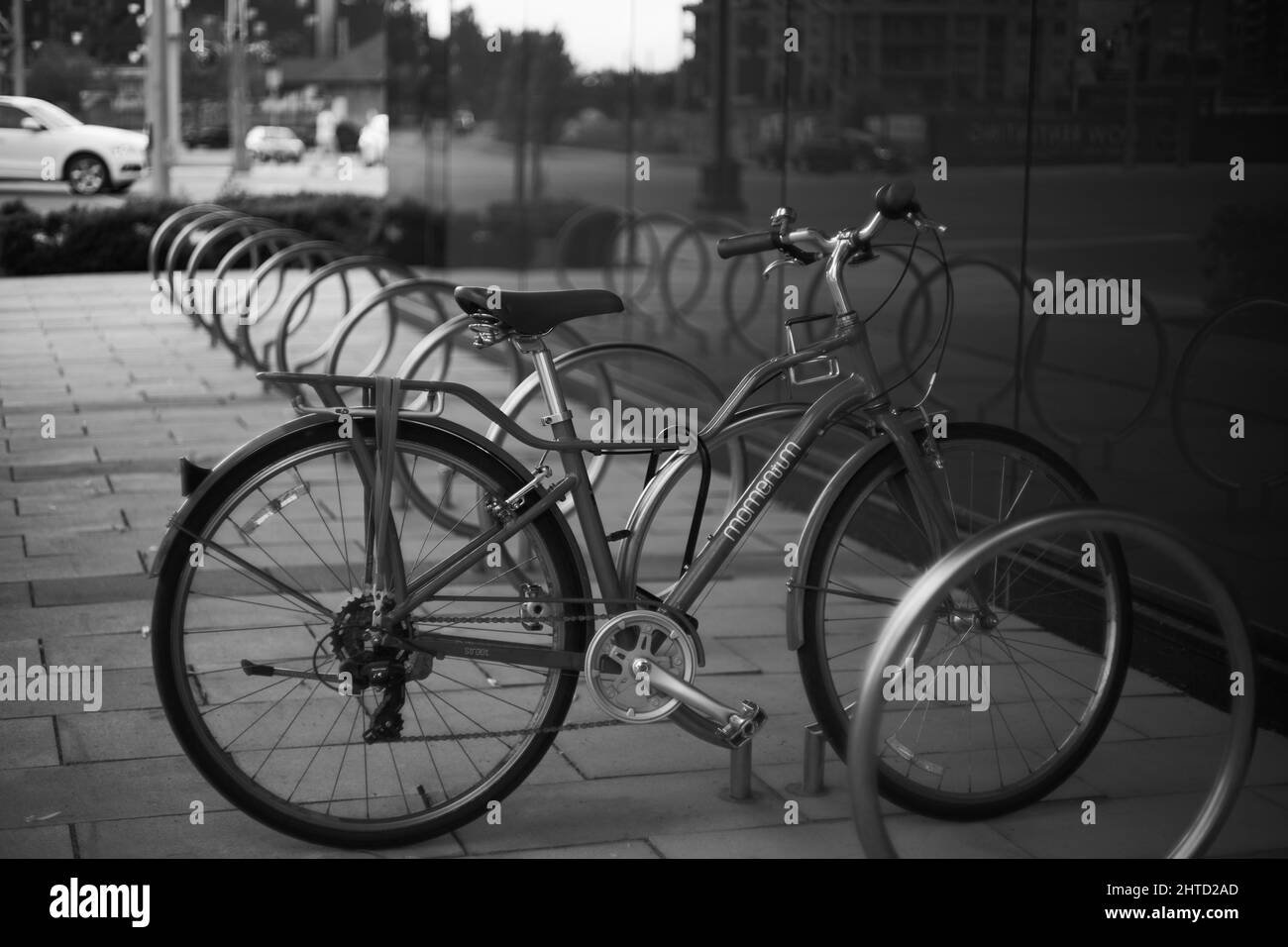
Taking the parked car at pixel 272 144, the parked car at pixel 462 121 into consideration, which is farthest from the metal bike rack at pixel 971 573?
the parked car at pixel 272 144

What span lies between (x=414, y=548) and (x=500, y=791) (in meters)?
2.58

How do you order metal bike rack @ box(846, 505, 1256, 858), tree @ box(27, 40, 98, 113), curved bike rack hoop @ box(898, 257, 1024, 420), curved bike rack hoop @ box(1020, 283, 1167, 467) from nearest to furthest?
1. metal bike rack @ box(846, 505, 1256, 858)
2. curved bike rack hoop @ box(1020, 283, 1167, 467)
3. curved bike rack hoop @ box(898, 257, 1024, 420)
4. tree @ box(27, 40, 98, 113)

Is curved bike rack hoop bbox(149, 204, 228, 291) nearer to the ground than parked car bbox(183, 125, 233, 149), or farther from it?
nearer to the ground

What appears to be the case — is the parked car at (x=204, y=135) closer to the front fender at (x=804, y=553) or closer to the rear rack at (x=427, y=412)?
the rear rack at (x=427, y=412)

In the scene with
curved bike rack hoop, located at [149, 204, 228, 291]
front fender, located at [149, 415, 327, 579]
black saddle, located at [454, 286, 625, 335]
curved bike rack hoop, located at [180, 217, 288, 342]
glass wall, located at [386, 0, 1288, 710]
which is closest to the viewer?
front fender, located at [149, 415, 327, 579]

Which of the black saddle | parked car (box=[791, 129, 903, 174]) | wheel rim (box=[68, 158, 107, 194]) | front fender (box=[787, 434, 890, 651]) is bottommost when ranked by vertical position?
front fender (box=[787, 434, 890, 651])

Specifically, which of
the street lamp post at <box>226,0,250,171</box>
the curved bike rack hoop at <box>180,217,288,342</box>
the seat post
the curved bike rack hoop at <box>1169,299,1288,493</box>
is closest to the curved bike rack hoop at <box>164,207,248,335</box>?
the curved bike rack hoop at <box>180,217,288,342</box>

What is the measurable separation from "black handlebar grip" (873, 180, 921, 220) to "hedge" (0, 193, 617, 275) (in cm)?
747

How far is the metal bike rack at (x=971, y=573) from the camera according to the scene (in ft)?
8.79

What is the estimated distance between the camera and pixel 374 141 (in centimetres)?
2314

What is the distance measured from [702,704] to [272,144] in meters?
21.1

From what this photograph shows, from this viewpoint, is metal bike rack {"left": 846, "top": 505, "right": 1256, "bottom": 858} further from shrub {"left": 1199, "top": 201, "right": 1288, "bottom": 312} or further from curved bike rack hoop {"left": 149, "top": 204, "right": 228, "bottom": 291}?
curved bike rack hoop {"left": 149, "top": 204, "right": 228, "bottom": 291}

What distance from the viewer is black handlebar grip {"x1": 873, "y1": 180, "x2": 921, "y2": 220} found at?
3416 mm
